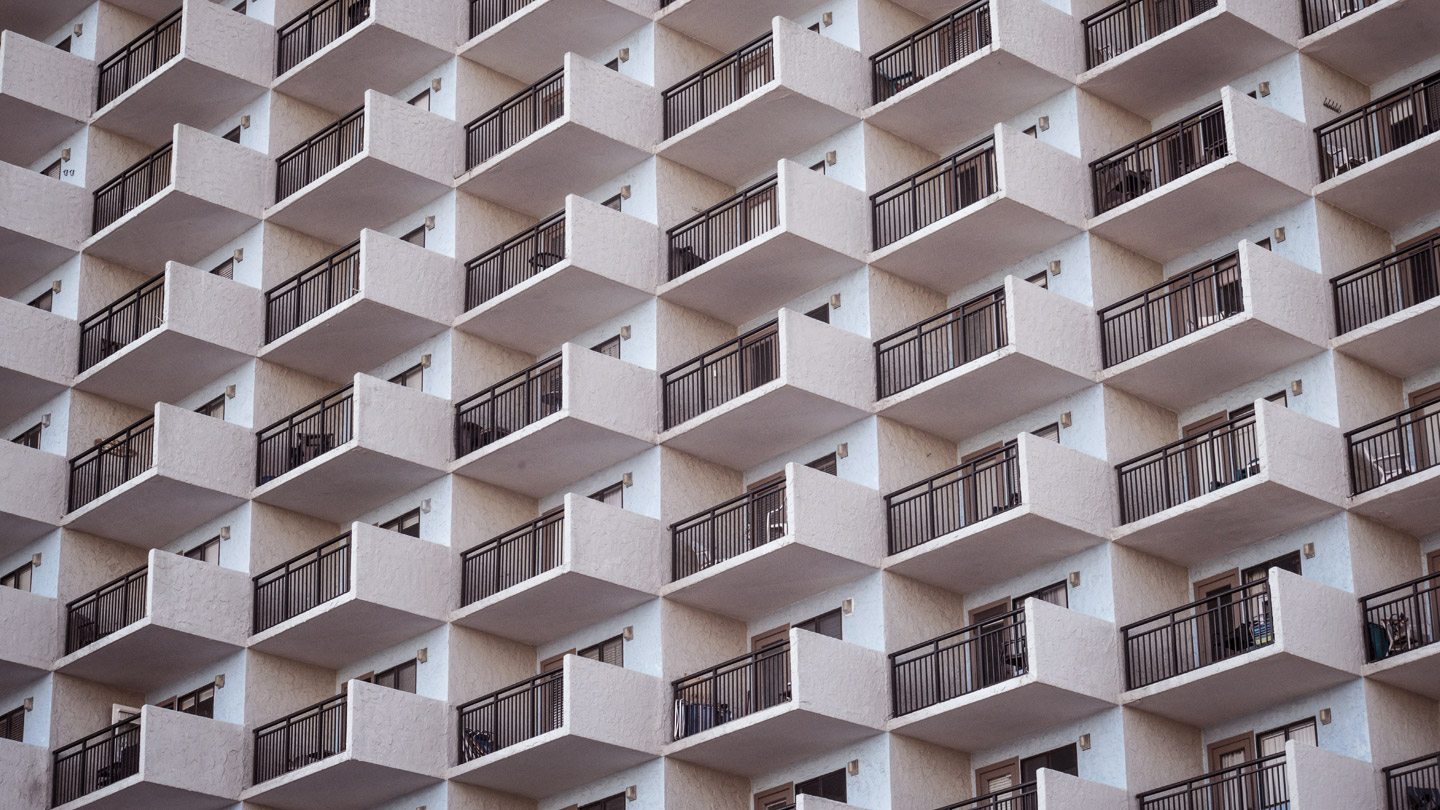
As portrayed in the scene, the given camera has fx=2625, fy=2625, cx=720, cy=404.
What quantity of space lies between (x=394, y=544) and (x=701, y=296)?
7.54 m

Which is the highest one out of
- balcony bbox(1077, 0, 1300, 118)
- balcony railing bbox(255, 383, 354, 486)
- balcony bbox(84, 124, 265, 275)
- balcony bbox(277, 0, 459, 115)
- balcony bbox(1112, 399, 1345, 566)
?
balcony bbox(277, 0, 459, 115)

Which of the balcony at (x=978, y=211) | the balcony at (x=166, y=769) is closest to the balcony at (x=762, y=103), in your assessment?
the balcony at (x=978, y=211)

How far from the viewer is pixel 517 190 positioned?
5359 cm

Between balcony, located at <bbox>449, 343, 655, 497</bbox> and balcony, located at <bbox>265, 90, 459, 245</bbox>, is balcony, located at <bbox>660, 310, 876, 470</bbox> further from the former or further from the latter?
balcony, located at <bbox>265, 90, 459, 245</bbox>

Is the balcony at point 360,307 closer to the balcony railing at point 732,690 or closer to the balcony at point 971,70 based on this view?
the balcony at point 971,70

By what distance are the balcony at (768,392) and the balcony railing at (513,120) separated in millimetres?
7100

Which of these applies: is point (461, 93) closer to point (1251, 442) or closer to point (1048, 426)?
point (1048, 426)

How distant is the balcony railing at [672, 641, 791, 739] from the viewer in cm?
4581

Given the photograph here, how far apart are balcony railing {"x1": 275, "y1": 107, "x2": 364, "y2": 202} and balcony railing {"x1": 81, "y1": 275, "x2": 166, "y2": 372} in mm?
3412

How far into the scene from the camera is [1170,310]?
46.5 metres

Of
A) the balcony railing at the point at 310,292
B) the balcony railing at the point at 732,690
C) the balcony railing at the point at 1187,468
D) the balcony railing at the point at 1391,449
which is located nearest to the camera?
the balcony railing at the point at 1391,449

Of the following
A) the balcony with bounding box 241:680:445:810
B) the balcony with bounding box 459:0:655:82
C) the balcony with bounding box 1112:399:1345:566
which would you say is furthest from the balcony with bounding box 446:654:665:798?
the balcony with bounding box 459:0:655:82

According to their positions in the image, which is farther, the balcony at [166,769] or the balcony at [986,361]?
the balcony at [166,769]

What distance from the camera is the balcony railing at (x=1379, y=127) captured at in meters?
45.1
